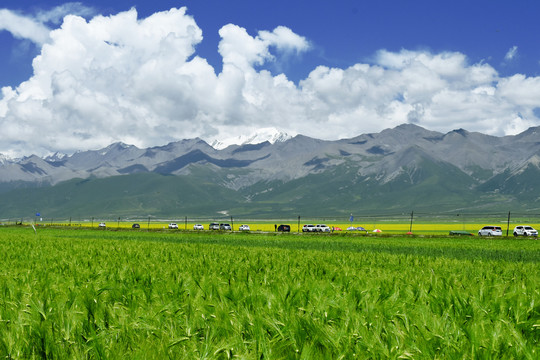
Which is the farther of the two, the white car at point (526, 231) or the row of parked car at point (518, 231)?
the row of parked car at point (518, 231)

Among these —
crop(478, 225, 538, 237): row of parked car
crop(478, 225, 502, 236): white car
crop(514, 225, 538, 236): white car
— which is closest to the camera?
crop(514, 225, 538, 236): white car

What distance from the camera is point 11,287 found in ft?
24.9

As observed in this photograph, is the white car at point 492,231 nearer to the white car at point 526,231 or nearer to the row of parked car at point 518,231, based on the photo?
the row of parked car at point 518,231

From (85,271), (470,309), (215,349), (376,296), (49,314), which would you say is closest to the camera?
(215,349)

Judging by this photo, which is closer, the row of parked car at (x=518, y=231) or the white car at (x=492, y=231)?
the row of parked car at (x=518, y=231)

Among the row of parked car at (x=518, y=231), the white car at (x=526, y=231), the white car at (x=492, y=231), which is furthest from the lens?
the white car at (x=492, y=231)

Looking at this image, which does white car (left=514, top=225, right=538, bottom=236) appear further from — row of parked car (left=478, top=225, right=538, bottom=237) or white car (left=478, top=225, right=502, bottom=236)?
white car (left=478, top=225, right=502, bottom=236)

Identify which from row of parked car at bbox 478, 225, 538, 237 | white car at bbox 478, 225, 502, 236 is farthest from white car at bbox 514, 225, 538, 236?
white car at bbox 478, 225, 502, 236

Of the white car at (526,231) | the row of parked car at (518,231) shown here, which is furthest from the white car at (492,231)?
the white car at (526,231)

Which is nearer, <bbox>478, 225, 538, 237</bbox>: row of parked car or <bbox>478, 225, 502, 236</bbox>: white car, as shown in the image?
<bbox>478, 225, 538, 237</bbox>: row of parked car

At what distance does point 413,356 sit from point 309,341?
42.5 inches

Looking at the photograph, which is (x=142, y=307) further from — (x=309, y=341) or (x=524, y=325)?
(x=524, y=325)

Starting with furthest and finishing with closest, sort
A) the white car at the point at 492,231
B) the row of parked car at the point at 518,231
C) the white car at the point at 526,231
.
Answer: the white car at the point at 492,231 < the row of parked car at the point at 518,231 < the white car at the point at 526,231

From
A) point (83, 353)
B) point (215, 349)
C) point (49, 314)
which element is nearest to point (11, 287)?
point (49, 314)
